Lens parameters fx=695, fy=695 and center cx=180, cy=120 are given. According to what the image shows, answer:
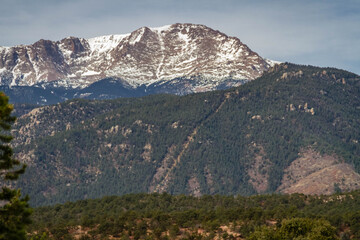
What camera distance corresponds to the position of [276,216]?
200 meters

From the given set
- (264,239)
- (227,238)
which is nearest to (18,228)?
(264,239)

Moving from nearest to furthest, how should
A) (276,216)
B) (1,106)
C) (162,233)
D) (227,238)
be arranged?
1. (1,106)
2. (227,238)
3. (162,233)
4. (276,216)

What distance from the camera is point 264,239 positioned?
129875 mm

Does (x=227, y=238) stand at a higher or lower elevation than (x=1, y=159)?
lower

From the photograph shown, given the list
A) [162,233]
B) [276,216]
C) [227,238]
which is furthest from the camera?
[276,216]

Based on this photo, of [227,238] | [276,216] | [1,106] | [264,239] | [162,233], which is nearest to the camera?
[1,106]

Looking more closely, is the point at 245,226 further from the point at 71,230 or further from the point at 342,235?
the point at 71,230

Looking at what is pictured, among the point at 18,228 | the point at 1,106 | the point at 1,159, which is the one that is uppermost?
the point at 1,106

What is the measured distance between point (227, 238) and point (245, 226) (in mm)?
10301

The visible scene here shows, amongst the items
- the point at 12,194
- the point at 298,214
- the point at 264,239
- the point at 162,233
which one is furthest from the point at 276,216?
the point at 12,194

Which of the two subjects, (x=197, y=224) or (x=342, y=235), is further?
(x=197, y=224)

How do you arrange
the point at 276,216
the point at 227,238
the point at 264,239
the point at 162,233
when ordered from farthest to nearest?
the point at 276,216
the point at 162,233
the point at 227,238
the point at 264,239

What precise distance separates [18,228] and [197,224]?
122 metres

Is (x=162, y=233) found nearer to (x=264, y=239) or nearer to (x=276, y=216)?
(x=276, y=216)
